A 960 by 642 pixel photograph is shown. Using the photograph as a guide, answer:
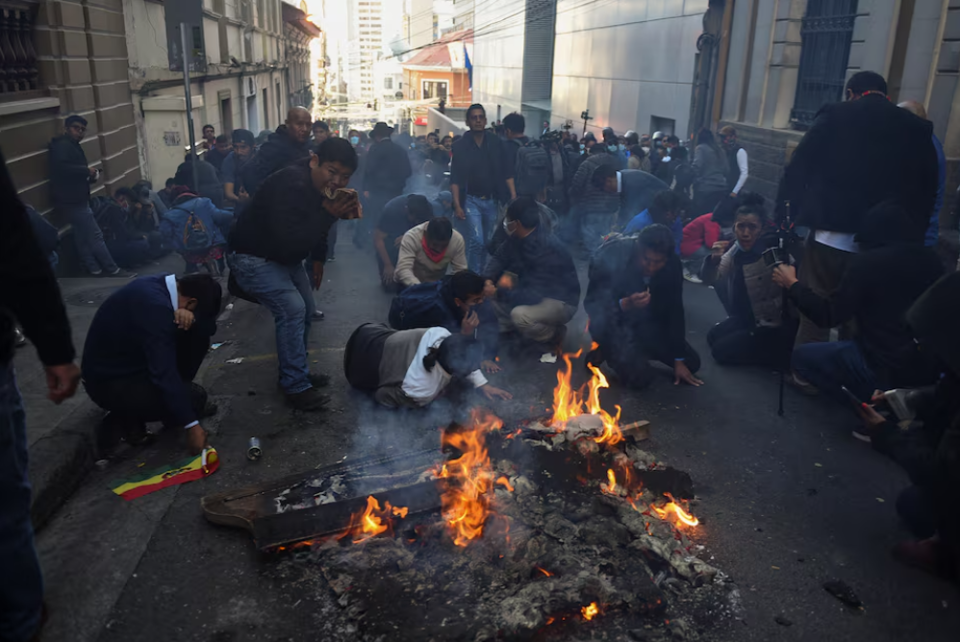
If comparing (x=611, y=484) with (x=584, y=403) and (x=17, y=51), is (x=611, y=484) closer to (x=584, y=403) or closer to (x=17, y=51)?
(x=584, y=403)

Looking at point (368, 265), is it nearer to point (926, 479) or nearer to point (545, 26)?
point (926, 479)

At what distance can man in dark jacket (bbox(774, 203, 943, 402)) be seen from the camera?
177 inches

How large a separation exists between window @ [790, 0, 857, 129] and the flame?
364 inches

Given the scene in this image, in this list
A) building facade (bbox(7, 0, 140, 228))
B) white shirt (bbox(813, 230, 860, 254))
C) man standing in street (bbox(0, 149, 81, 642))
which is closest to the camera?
man standing in street (bbox(0, 149, 81, 642))

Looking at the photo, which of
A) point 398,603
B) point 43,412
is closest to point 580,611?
point 398,603

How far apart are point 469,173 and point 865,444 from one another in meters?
5.22

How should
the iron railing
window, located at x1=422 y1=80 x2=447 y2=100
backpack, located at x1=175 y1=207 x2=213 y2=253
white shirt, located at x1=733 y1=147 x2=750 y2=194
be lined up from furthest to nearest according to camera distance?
window, located at x1=422 y1=80 x2=447 y2=100
white shirt, located at x1=733 y1=147 x2=750 y2=194
backpack, located at x1=175 y1=207 x2=213 y2=253
the iron railing

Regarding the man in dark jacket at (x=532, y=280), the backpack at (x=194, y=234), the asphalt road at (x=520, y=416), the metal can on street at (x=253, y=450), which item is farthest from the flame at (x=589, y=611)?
the backpack at (x=194, y=234)

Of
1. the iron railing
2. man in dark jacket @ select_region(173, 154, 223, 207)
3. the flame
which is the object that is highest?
the iron railing

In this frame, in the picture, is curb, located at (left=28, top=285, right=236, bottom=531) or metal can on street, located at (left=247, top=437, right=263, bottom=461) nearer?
curb, located at (left=28, top=285, right=236, bottom=531)

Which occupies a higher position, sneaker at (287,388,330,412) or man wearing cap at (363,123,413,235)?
man wearing cap at (363,123,413,235)

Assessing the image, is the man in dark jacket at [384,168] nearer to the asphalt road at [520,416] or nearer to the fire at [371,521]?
the asphalt road at [520,416]

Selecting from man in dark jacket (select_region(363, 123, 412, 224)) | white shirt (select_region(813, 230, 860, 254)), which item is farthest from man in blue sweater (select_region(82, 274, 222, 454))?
man in dark jacket (select_region(363, 123, 412, 224))

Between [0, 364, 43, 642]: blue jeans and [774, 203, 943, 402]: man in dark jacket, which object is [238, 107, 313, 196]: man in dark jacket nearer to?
[774, 203, 943, 402]: man in dark jacket
